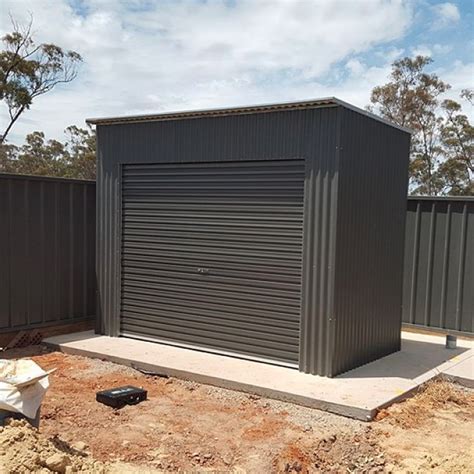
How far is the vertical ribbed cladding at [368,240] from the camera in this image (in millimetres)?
5039

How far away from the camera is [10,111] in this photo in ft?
62.3

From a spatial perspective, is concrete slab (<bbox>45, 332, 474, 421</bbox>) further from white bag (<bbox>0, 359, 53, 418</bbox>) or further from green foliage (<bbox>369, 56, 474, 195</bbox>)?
green foliage (<bbox>369, 56, 474, 195</bbox>)

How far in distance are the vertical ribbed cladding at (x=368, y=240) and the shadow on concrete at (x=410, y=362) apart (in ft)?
0.35

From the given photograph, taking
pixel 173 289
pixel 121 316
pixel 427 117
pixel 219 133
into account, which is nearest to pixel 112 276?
pixel 121 316

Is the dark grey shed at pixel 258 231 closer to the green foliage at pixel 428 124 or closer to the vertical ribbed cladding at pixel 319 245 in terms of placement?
the vertical ribbed cladding at pixel 319 245

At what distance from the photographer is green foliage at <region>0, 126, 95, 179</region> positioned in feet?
78.5

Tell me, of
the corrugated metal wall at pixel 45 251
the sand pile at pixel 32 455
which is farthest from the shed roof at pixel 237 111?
the sand pile at pixel 32 455

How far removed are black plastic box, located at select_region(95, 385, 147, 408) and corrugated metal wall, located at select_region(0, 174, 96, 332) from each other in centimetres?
222

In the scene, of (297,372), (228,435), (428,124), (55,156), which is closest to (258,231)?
(297,372)

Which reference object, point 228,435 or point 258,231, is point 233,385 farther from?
point 258,231

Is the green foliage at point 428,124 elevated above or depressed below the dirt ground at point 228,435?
above

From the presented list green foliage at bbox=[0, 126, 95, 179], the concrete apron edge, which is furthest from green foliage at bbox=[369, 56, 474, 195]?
the concrete apron edge

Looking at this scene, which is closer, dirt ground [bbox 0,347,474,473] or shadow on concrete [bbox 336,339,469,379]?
dirt ground [bbox 0,347,474,473]

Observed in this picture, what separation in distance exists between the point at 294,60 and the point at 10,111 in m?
12.2
